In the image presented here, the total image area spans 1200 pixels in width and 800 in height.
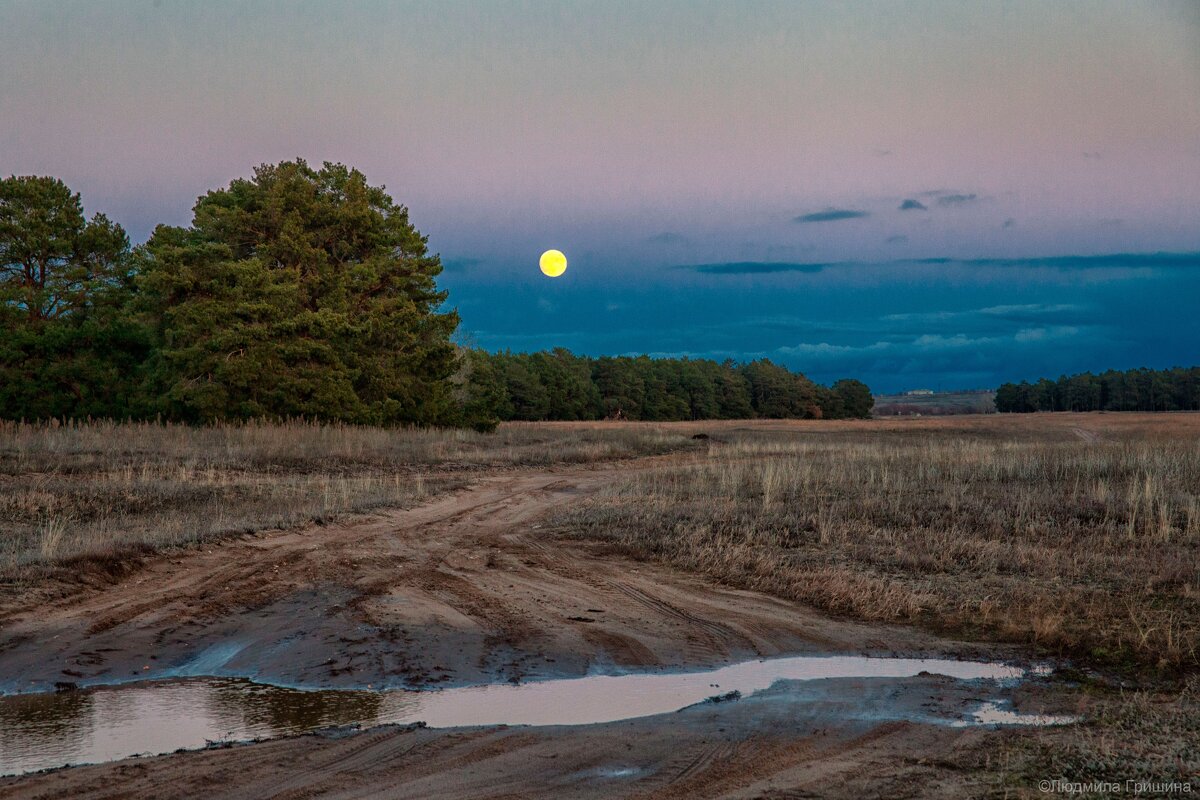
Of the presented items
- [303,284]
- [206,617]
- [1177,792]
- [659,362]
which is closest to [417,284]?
[303,284]

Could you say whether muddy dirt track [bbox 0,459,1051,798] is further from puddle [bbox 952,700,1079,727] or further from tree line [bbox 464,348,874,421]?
tree line [bbox 464,348,874,421]

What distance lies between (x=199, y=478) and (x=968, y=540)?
15.4 metres

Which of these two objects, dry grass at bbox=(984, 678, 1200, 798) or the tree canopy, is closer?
dry grass at bbox=(984, 678, 1200, 798)

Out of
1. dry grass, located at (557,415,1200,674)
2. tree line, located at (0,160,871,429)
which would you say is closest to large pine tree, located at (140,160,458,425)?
tree line, located at (0,160,871,429)

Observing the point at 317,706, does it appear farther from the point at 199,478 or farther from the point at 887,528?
the point at 199,478

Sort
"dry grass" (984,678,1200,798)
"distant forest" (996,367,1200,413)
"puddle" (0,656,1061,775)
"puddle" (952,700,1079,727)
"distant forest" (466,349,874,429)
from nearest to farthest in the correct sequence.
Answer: "dry grass" (984,678,1200,798) → "puddle" (0,656,1061,775) → "puddle" (952,700,1079,727) → "distant forest" (466,349,874,429) → "distant forest" (996,367,1200,413)

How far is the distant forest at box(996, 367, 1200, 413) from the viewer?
111375 mm

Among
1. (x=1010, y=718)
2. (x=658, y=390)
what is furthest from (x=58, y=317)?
(x=658, y=390)

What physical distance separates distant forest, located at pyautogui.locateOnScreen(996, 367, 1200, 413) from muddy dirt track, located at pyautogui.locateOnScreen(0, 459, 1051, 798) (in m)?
116

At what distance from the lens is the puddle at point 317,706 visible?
6426 mm

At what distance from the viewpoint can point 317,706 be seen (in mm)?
7281

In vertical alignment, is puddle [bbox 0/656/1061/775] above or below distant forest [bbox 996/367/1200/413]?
below

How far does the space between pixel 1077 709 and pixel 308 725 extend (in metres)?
5.61

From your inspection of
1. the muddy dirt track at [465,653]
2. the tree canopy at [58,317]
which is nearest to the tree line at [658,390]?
the tree canopy at [58,317]
